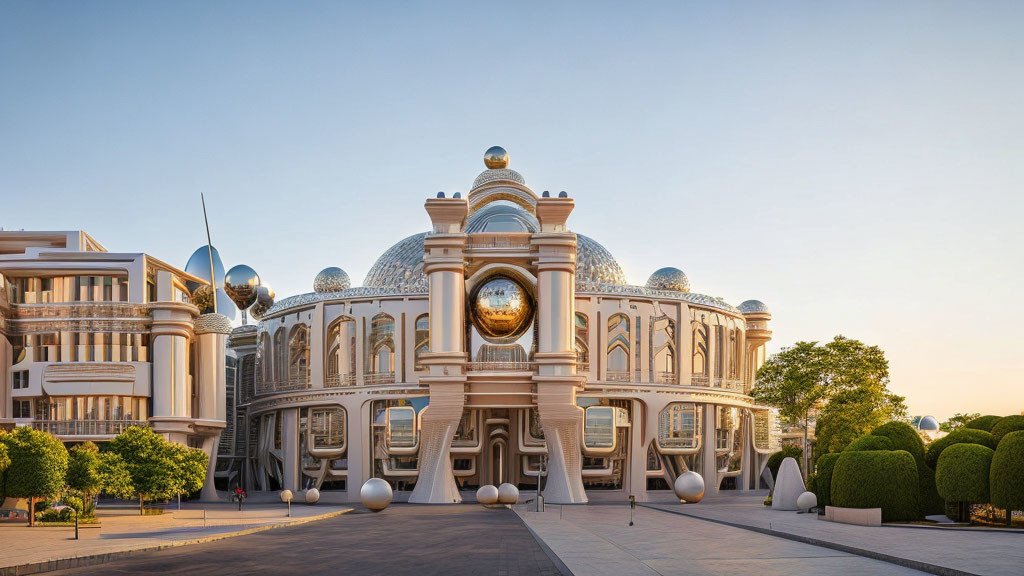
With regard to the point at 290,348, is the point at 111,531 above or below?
below

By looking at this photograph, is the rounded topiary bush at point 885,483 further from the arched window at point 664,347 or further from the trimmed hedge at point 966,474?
the arched window at point 664,347

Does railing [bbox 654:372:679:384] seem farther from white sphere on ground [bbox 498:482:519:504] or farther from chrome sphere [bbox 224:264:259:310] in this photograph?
chrome sphere [bbox 224:264:259:310]

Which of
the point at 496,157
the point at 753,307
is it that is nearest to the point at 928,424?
the point at 753,307

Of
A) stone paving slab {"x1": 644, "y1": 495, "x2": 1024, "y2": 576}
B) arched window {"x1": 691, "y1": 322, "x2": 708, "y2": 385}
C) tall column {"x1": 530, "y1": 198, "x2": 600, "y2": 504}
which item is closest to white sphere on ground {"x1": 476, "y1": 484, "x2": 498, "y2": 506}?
tall column {"x1": 530, "y1": 198, "x2": 600, "y2": 504}

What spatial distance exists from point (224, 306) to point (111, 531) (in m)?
66.6

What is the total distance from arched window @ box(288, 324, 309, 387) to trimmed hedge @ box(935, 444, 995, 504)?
4420 centimetres

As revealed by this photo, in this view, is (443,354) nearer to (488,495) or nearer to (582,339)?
(488,495)

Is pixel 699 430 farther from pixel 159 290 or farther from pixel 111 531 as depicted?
pixel 111 531

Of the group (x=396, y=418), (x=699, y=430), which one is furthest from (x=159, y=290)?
(x=699, y=430)

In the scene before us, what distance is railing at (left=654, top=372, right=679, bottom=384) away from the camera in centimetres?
6550

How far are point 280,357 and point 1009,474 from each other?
48.8 meters

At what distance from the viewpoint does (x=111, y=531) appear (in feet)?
111

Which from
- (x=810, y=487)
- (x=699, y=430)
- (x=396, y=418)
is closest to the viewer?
(x=810, y=487)

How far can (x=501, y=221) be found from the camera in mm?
68062
